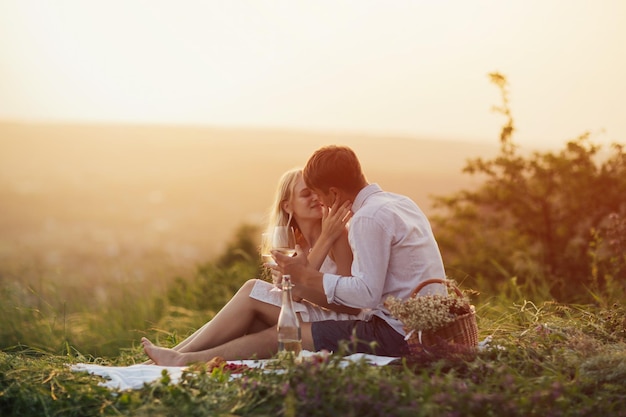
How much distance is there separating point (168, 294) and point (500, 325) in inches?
173

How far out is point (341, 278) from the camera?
4164 millimetres

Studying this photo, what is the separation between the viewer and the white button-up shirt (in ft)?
13.6

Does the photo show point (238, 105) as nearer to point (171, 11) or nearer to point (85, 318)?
point (171, 11)

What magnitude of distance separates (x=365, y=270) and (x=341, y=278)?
132 millimetres

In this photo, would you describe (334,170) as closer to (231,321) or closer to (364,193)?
(364,193)

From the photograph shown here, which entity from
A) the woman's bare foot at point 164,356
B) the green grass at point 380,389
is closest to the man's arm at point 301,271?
the green grass at point 380,389

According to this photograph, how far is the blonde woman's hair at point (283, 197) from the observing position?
5215 millimetres

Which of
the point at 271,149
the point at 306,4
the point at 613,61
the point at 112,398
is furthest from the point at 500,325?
the point at 271,149

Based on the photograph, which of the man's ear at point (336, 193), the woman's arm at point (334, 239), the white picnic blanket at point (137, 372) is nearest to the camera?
the white picnic blanket at point (137, 372)

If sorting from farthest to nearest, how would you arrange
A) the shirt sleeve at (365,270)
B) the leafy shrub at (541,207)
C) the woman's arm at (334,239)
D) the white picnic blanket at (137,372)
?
the leafy shrub at (541,207) < the woman's arm at (334,239) < the shirt sleeve at (365,270) < the white picnic blanket at (137,372)

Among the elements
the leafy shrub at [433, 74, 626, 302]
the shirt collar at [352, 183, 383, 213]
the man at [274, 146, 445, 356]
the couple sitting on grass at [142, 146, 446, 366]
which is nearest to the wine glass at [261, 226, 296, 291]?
the couple sitting on grass at [142, 146, 446, 366]

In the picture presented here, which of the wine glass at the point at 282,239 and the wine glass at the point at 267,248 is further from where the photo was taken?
the wine glass at the point at 282,239

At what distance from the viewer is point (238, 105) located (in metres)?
20.2

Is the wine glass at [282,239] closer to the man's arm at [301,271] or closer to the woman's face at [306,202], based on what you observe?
the man's arm at [301,271]
